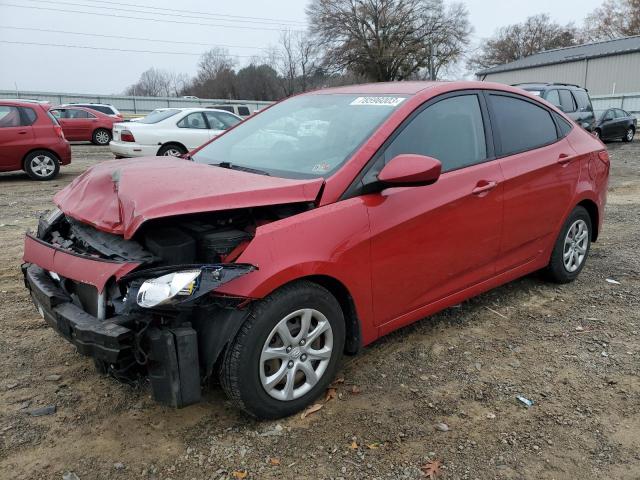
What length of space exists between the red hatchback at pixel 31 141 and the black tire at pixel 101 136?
9544mm

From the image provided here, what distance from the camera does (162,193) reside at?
259 cm

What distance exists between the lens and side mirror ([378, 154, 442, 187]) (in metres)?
2.82

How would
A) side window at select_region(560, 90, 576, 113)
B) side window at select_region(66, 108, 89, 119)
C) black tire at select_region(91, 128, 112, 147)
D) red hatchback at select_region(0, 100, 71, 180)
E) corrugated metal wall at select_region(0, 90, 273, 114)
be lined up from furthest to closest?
1. corrugated metal wall at select_region(0, 90, 273, 114)
2. black tire at select_region(91, 128, 112, 147)
3. side window at select_region(66, 108, 89, 119)
4. side window at select_region(560, 90, 576, 113)
5. red hatchback at select_region(0, 100, 71, 180)

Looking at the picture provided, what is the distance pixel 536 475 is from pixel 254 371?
4.43 ft

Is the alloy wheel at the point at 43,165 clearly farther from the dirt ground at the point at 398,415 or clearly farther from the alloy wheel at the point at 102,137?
the alloy wheel at the point at 102,137

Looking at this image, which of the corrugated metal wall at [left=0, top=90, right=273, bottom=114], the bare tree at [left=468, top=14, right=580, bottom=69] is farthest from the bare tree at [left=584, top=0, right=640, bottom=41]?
the corrugated metal wall at [left=0, top=90, right=273, bottom=114]

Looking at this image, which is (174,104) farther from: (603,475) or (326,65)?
(603,475)

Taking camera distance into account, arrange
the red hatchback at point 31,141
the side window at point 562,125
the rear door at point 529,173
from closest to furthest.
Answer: the rear door at point 529,173, the side window at point 562,125, the red hatchback at point 31,141

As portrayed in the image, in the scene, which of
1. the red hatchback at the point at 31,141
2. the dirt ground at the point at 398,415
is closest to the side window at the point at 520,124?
the dirt ground at the point at 398,415

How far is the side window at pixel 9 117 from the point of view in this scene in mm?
10398

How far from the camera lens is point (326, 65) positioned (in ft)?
165

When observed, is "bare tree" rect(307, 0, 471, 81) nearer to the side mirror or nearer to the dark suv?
the dark suv

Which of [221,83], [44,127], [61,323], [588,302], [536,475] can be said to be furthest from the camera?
[221,83]

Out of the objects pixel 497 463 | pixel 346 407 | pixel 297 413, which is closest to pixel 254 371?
pixel 297 413
